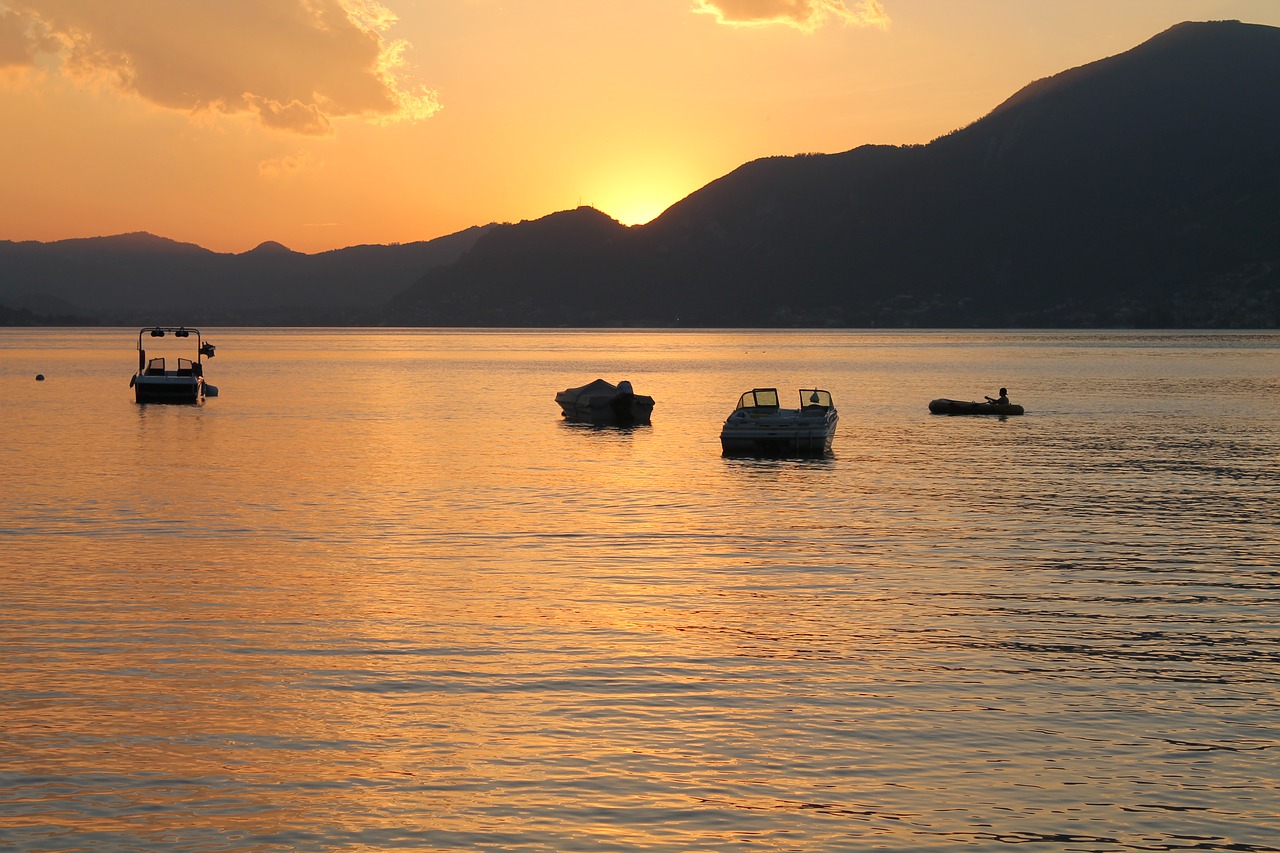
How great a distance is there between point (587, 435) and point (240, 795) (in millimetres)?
52122

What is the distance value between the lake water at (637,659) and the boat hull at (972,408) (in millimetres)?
31244

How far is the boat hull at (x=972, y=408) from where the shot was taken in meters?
77.2

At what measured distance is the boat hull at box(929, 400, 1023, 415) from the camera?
77.2m

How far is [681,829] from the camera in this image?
12.0m

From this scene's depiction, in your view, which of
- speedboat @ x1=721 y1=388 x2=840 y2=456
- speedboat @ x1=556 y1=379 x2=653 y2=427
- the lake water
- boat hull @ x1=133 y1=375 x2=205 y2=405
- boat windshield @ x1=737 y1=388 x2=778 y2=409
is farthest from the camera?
boat hull @ x1=133 y1=375 x2=205 y2=405

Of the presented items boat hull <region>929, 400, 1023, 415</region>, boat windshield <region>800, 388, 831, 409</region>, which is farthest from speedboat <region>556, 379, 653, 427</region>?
boat hull <region>929, 400, 1023, 415</region>

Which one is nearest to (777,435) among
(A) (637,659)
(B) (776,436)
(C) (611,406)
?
(B) (776,436)

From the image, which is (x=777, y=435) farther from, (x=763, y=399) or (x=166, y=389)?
(x=166, y=389)

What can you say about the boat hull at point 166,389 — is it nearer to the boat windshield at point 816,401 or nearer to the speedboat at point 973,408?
the boat windshield at point 816,401

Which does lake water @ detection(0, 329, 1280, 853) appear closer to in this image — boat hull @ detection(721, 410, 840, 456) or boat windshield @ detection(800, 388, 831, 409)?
boat hull @ detection(721, 410, 840, 456)

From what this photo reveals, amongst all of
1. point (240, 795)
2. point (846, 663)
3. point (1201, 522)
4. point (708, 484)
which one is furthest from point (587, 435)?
point (240, 795)

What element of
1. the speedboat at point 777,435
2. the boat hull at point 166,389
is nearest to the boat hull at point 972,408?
the speedboat at point 777,435

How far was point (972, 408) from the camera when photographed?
78.1 metres

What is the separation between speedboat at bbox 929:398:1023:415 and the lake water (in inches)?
1230
